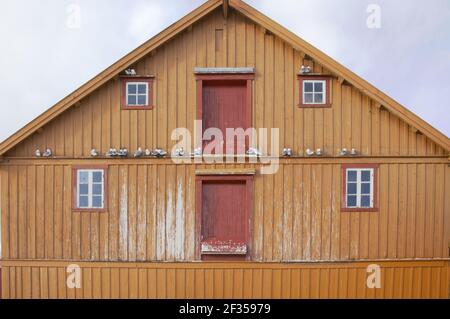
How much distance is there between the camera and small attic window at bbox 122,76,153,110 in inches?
454

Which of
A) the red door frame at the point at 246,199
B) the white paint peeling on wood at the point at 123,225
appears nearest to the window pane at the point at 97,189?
the white paint peeling on wood at the point at 123,225

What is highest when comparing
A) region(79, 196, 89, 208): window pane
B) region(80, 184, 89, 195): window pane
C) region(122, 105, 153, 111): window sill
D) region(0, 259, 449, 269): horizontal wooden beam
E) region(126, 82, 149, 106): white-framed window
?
region(126, 82, 149, 106): white-framed window

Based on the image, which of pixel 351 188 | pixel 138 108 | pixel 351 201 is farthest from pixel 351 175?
pixel 138 108

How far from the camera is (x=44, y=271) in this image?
11.6m

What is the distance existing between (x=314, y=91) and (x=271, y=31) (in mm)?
2185

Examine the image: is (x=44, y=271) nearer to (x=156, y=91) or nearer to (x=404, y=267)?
(x=156, y=91)

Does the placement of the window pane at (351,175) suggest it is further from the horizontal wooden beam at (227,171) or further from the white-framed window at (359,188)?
the horizontal wooden beam at (227,171)

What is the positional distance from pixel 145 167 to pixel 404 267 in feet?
27.4

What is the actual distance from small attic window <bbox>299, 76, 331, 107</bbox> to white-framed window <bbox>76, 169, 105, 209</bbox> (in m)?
6.48

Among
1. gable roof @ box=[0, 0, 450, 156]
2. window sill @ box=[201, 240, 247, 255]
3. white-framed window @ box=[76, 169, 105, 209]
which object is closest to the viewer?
gable roof @ box=[0, 0, 450, 156]

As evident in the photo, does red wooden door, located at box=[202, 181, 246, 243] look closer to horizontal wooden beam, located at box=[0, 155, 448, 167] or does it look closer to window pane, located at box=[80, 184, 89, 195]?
horizontal wooden beam, located at box=[0, 155, 448, 167]

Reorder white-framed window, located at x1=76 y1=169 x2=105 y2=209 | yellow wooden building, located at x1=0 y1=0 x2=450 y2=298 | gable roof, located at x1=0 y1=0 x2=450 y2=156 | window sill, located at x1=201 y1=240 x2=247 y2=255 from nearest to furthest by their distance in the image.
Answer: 1. gable roof, located at x1=0 y1=0 x2=450 y2=156
2. window sill, located at x1=201 y1=240 x2=247 y2=255
3. yellow wooden building, located at x1=0 y1=0 x2=450 y2=298
4. white-framed window, located at x1=76 y1=169 x2=105 y2=209

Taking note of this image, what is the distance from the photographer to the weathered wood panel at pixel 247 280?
37.3 feet

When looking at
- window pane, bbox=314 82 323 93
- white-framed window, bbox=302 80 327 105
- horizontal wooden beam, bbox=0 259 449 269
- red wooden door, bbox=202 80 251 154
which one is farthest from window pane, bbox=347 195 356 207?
red wooden door, bbox=202 80 251 154
